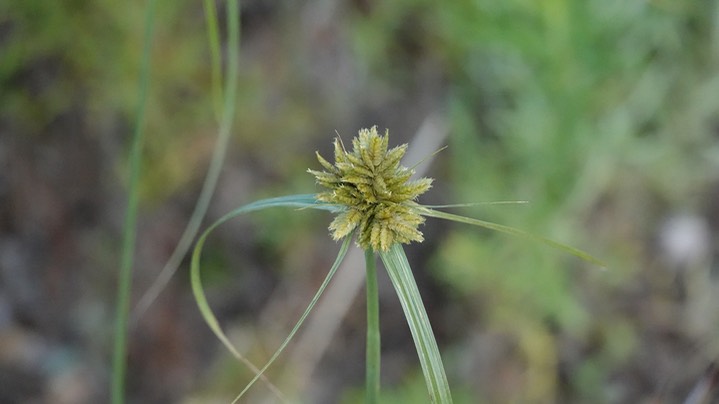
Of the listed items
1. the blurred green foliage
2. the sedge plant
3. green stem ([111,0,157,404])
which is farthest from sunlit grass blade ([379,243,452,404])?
the blurred green foliage

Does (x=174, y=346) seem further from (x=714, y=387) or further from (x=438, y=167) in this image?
(x=714, y=387)

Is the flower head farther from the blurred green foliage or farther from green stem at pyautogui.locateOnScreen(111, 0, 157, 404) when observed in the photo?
the blurred green foliage

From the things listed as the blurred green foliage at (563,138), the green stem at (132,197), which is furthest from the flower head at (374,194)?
the blurred green foliage at (563,138)

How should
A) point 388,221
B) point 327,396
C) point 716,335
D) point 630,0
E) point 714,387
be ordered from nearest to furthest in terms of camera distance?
point 388,221, point 714,387, point 630,0, point 716,335, point 327,396

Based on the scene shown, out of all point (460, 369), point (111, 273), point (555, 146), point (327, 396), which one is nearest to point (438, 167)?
point (555, 146)

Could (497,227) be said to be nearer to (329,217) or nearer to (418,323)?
(418,323)

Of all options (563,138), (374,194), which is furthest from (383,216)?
(563,138)

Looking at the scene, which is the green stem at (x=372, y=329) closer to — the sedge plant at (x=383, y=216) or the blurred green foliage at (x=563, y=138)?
the sedge plant at (x=383, y=216)
